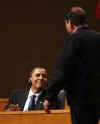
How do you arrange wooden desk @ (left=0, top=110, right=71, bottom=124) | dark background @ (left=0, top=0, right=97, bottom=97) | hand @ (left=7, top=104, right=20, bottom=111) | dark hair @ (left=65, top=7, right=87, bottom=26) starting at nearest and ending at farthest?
dark hair @ (left=65, top=7, right=87, bottom=26)
wooden desk @ (left=0, top=110, right=71, bottom=124)
hand @ (left=7, top=104, right=20, bottom=111)
dark background @ (left=0, top=0, right=97, bottom=97)

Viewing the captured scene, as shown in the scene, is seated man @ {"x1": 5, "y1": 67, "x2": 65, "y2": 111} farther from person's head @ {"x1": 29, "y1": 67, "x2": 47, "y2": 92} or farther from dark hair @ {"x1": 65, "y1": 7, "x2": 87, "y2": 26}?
dark hair @ {"x1": 65, "y1": 7, "x2": 87, "y2": 26}

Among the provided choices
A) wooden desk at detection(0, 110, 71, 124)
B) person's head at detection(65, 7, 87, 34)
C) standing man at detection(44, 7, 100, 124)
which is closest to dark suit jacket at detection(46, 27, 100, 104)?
standing man at detection(44, 7, 100, 124)

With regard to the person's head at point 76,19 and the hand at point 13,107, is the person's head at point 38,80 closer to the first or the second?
the hand at point 13,107

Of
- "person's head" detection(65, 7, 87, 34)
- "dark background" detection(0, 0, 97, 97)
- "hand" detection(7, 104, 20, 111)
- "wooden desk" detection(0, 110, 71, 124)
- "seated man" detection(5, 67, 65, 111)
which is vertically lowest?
"wooden desk" detection(0, 110, 71, 124)

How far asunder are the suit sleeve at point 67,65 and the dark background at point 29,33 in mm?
4436

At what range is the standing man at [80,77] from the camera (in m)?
2.66

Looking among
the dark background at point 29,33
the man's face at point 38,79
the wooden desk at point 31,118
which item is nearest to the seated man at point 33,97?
Answer: the man's face at point 38,79

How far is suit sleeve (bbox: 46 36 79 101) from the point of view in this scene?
2.68m

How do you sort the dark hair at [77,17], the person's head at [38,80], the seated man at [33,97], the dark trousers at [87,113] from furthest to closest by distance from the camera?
the person's head at [38,80] → the seated man at [33,97] → the dark hair at [77,17] → the dark trousers at [87,113]

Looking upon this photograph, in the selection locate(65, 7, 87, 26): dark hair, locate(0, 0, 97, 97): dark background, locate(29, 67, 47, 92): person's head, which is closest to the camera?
locate(65, 7, 87, 26): dark hair

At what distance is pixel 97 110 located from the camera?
2676 millimetres

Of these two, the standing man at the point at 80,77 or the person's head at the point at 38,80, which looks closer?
the standing man at the point at 80,77

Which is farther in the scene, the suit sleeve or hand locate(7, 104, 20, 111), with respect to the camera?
hand locate(7, 104, 20, 111)

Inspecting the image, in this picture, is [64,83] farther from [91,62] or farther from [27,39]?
[27,39]
